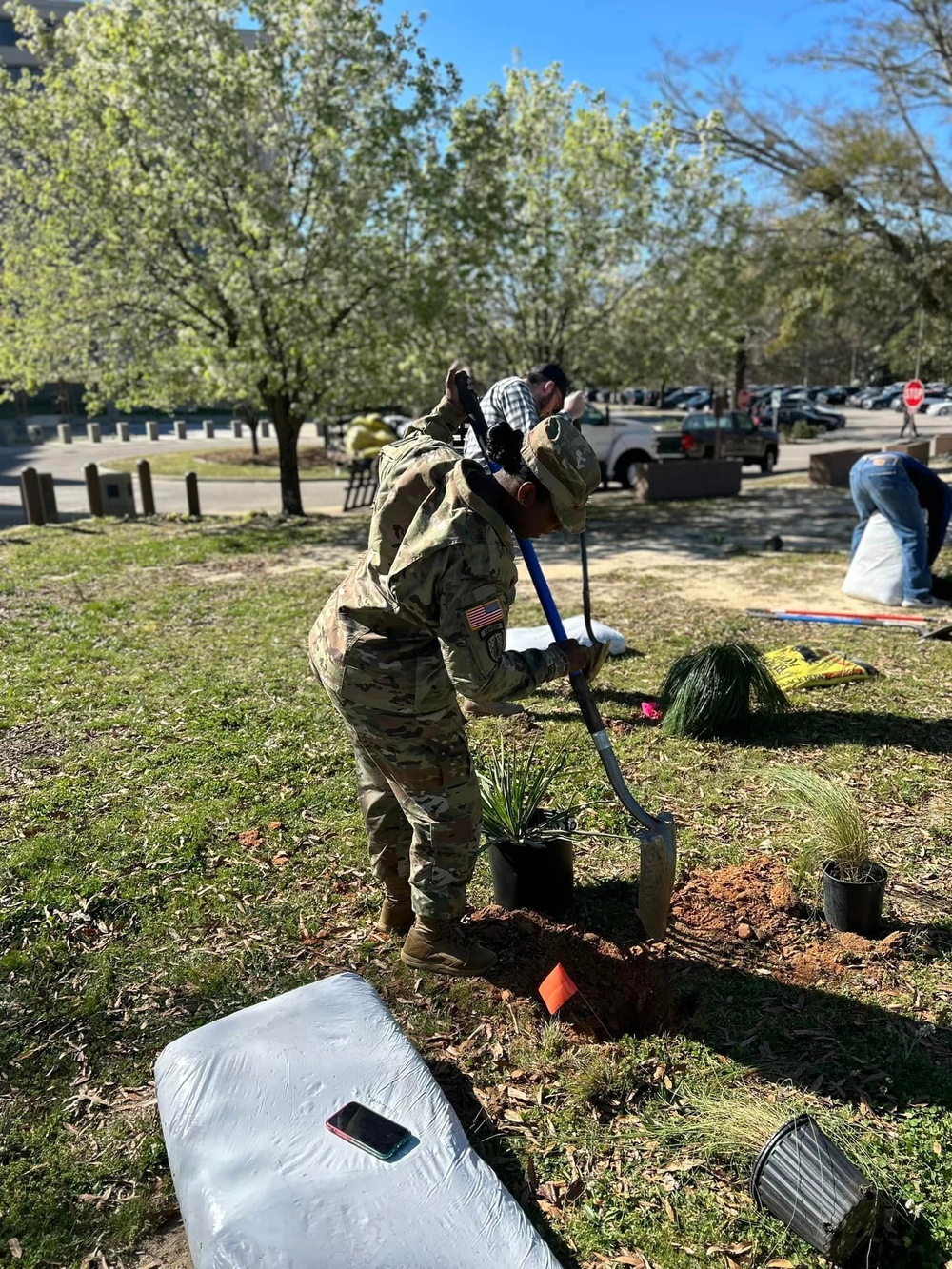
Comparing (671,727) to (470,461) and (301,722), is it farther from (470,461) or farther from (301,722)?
(470,461)

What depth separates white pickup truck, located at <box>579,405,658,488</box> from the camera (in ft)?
65.2

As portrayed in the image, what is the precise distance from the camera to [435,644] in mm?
2943

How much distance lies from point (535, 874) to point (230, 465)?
25484 millimetres

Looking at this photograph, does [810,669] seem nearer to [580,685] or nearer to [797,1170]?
[580,685]

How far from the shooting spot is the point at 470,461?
270 centimetres

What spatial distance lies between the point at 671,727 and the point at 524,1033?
2630mm

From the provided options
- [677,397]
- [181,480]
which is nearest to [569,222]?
[181,480]

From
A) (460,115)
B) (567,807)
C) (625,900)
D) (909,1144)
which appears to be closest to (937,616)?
(567,807)

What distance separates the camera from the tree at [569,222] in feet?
52.4

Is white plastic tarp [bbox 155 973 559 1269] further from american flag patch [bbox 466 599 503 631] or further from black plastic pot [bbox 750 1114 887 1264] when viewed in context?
american flag patch [bbox 466 599 503 631]

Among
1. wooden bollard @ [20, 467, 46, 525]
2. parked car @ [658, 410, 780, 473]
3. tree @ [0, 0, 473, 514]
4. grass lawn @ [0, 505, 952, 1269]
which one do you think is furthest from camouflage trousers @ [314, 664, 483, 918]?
parked car @ [658, 410, 780, 473]

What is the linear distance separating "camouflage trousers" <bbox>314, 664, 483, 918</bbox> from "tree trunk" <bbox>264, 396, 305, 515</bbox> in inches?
457

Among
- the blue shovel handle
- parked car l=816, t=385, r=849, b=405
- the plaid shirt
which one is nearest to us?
the blue shovel handle

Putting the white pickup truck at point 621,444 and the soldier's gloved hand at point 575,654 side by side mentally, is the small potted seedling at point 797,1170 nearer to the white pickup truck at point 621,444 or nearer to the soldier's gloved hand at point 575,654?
the soldier's gloved hand at point 575,654
